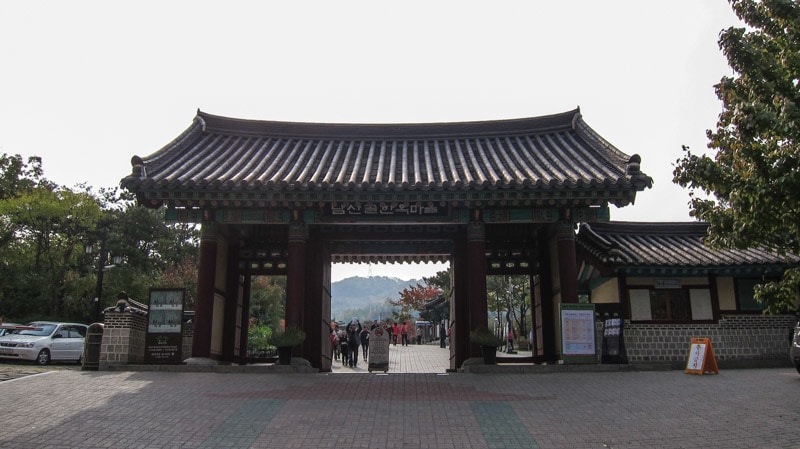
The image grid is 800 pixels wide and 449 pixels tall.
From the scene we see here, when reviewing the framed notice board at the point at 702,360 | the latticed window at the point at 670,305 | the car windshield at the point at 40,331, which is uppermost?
the latticed window at the point at 670,305

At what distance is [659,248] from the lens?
19.8m

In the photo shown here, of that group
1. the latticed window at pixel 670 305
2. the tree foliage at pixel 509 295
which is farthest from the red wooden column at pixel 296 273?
the tree foliage at pixel 509 295

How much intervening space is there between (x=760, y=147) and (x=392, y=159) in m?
9.82

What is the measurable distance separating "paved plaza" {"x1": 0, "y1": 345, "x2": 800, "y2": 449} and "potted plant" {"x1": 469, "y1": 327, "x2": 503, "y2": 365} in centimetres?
123

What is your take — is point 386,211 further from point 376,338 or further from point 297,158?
point 376,338

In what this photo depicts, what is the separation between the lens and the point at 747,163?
9234mm

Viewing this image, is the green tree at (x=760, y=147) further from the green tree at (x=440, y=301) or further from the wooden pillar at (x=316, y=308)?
the green tree at (x=440, y=301)

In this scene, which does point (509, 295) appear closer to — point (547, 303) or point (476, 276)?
point (547, 303)

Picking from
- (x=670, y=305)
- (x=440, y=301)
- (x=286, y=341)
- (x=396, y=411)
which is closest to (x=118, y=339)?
(x=286, y=341)

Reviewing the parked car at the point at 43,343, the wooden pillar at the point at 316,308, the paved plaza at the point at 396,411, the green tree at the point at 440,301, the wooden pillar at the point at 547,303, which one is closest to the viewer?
the paved plaza at the point at 396,411

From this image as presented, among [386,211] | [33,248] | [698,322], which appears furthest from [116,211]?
[698,322]

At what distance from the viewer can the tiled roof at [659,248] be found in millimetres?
18208

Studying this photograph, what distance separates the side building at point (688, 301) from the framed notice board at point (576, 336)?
154 inches

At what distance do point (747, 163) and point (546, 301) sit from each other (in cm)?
853
